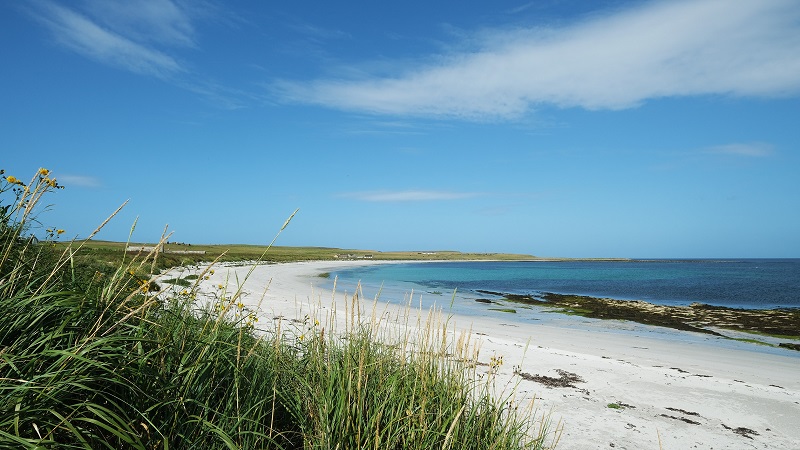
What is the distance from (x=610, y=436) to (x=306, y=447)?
456 centimetres

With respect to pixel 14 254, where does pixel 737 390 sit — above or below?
→ below

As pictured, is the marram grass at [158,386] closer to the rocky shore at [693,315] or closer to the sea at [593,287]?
the sea at [593,287]

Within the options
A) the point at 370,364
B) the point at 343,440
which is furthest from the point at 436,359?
the point at 343,440

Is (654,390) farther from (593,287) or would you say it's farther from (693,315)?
(593,287)

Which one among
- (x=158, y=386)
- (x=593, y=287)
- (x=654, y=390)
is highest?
(x=158, y=386)

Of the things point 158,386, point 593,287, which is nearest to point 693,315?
point 593,287

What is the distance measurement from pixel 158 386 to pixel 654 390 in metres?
8.55

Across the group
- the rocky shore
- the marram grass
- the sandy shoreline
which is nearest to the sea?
the marram grass

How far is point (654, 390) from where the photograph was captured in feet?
26.9

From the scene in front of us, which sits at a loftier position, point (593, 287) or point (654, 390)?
point (654, 390)

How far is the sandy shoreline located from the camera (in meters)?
5.92

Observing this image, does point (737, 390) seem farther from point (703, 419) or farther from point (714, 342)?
point (714, 342)

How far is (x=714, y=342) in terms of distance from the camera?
15219mm

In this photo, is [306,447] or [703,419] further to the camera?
[703,419]
